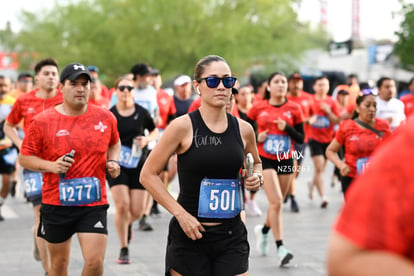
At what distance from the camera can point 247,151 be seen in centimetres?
465

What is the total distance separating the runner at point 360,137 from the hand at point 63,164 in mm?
3126

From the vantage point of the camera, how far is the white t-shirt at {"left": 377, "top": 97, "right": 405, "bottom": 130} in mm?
10633

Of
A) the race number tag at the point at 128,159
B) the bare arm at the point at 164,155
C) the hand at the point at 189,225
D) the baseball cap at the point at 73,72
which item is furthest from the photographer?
the race number tag at the point at 128,159

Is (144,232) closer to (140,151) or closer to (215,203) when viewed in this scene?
(140,151)

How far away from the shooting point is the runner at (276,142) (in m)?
8.36

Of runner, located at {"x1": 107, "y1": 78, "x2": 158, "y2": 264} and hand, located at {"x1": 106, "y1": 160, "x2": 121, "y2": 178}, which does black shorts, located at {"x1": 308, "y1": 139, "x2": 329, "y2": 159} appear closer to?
runner, located at {"x1": 107, "y1": 78, "x2": 158, "y2": 264}

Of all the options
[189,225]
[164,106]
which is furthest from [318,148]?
[189,225]

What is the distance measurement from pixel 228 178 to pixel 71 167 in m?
1.56

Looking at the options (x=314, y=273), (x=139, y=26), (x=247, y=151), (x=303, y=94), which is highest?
(x=139, y=26)

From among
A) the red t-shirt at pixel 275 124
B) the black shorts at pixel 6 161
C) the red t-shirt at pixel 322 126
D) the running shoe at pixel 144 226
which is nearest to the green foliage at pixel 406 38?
the red t-shirt at pixel 322 126

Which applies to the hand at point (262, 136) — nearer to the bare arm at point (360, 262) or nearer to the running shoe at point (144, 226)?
the running shoe at point (144, 226)

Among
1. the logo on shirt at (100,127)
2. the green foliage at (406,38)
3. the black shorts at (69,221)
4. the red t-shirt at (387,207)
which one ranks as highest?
the green foliage at (406,38)

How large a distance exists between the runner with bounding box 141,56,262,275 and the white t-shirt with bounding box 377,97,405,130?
659 cm

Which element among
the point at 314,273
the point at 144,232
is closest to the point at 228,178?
the point at 314,273
